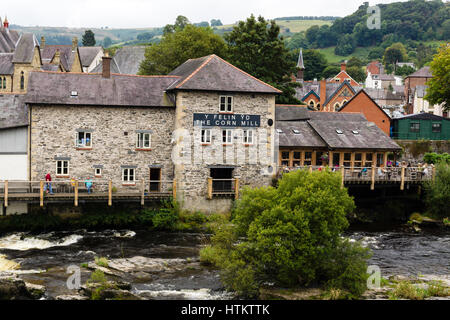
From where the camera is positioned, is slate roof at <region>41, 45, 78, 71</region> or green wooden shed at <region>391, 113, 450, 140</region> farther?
slate roof at <region>41, 45, 78, 71</region>

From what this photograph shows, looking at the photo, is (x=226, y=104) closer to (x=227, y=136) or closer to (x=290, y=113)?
(x=227, y=136)

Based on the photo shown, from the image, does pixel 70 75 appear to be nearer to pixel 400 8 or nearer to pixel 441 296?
pixel 441 296

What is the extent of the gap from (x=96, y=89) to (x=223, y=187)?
10.2m

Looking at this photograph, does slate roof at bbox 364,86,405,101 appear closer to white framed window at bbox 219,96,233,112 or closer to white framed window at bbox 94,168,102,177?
white framed window at bbox 219,96,233,112

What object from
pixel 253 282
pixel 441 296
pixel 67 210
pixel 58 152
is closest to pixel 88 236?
pixel 67 210

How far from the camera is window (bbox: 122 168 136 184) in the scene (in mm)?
36334

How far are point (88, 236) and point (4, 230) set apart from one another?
4.85 meters

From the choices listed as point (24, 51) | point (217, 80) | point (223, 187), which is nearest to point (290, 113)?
point (217, 80)

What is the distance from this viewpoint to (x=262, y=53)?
52.8 metres

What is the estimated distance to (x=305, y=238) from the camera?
22.5m

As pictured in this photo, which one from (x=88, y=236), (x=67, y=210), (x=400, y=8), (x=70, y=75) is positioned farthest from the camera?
(x=400, y=8)

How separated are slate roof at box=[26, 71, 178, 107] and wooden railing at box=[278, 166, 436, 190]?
9976 mm

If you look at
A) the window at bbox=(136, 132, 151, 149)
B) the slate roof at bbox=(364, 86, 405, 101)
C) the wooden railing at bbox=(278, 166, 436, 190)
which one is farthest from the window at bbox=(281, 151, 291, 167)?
the slate roof at bbox=(364, 86, 405, 101)

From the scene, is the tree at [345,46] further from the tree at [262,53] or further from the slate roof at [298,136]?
the slate roof at [298,136]
